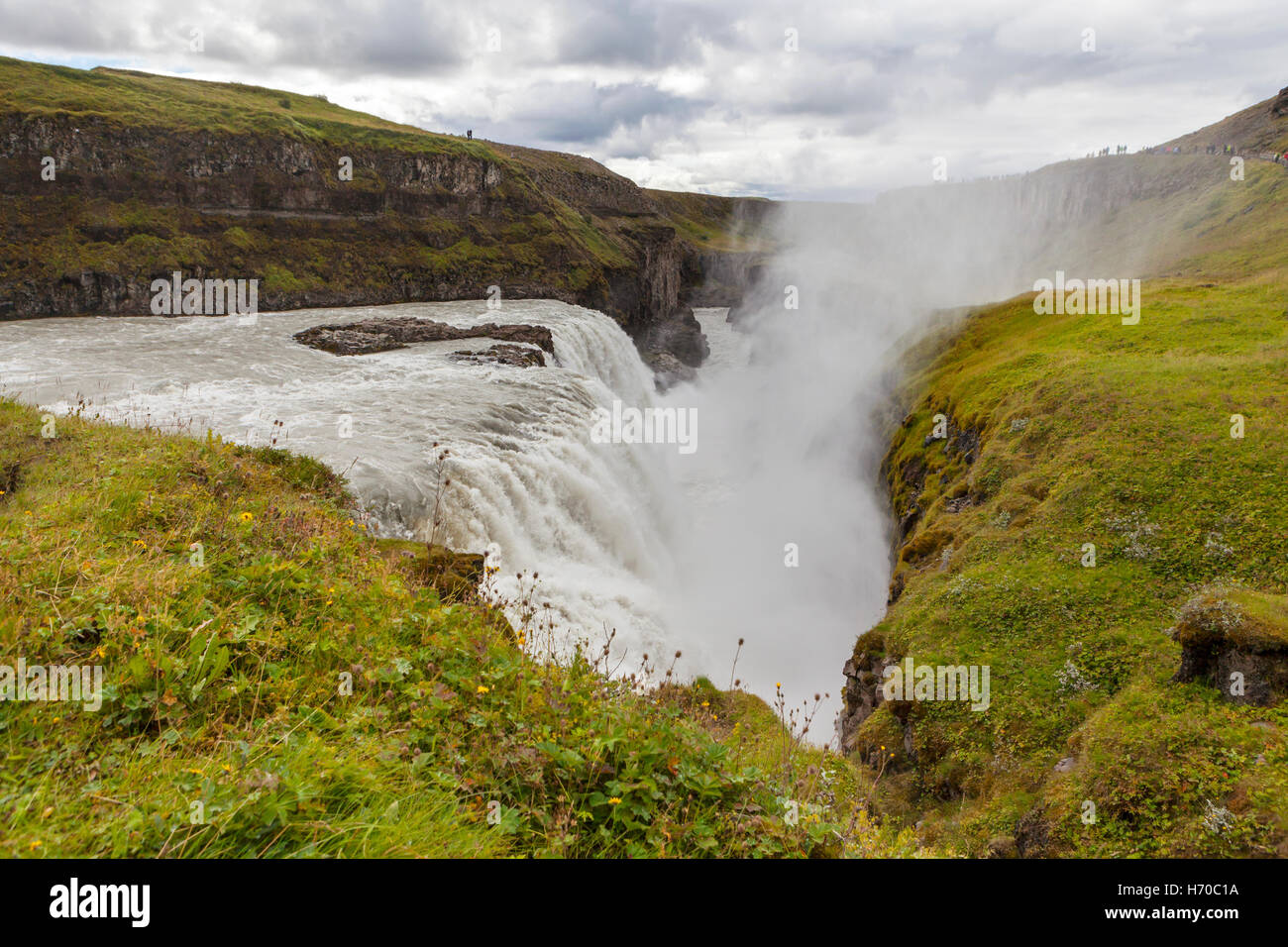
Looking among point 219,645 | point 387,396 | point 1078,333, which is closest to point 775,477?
point 1078,333

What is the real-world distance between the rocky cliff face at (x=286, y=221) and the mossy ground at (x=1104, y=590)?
54.1m

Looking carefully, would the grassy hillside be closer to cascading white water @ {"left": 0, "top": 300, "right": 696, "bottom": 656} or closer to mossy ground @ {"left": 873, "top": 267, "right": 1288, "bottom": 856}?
mossy ground @ {"left": 873, "top": 267, "right": 1288, "bottom": 856}

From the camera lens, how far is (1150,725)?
973 cm

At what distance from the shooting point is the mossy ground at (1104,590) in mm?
8773

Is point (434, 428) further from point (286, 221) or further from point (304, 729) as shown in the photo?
point (286, 221)

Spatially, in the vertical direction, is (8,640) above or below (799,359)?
below

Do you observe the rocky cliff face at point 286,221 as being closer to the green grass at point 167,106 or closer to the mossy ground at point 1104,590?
the green grass at point 167,106

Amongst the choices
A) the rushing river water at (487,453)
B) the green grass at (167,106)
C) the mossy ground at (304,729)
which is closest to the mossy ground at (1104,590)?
the mossy ground at (304,729)

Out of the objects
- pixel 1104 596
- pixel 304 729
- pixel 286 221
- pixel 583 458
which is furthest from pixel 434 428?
pixel 286 221

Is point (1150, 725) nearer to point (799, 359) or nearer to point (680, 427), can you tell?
point (680, 427)

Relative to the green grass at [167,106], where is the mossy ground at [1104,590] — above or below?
below

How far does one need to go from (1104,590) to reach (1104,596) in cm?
21

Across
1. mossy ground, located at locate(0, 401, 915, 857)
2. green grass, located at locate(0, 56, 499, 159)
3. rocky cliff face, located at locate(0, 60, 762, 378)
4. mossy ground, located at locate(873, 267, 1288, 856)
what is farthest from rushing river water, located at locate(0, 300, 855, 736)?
green grass, located at locate(0, 56, 499, 159)
